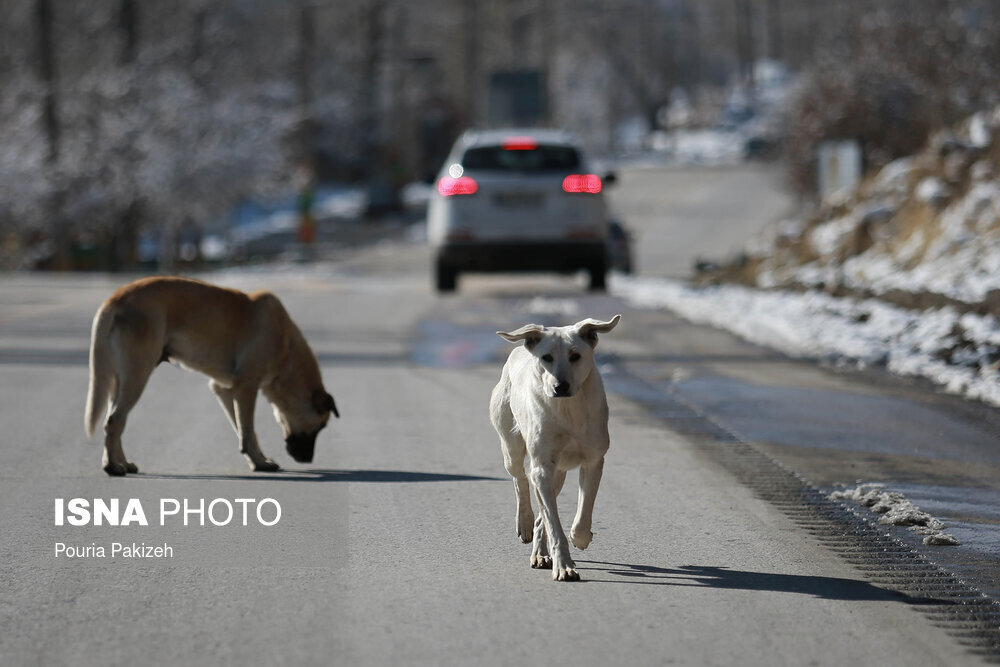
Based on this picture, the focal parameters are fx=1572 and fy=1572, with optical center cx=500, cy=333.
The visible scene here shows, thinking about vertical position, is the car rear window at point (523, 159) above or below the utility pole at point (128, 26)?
below

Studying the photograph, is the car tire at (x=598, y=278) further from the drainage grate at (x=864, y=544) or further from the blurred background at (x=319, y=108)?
the drainage grate at (x=864, y=544)

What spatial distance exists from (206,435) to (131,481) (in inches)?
69.8

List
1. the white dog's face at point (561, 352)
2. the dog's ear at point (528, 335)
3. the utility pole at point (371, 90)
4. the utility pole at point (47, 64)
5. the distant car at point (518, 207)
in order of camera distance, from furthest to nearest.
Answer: the utility pole at point (371, 90) → the utility pole at point (47, 64) → the distant car at point (518, 207) → the dog's ear at point (528, 335) → the white dog's face at point (561, 352)

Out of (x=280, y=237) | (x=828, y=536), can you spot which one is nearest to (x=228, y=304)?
(x=828, y=536)

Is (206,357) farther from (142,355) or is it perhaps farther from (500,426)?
(500,426)

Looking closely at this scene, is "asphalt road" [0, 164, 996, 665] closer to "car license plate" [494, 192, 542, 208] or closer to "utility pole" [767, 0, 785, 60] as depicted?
"car license plate" [494, 192, 542, 208]

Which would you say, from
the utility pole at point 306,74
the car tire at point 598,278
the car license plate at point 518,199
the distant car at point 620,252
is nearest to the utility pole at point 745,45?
the utility pole at point 306,74

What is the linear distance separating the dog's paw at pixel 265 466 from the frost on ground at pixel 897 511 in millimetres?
3087

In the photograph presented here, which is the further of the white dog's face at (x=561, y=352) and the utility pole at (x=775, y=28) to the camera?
the utility pole at (x=775, y=28)

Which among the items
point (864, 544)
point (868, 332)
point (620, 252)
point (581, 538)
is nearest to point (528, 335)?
point (581, 538)

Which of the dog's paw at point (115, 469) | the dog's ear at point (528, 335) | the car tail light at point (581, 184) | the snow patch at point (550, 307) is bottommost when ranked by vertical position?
the snow patch at point (550, 307)

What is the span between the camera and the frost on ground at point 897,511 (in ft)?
22.8

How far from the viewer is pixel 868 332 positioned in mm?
15070

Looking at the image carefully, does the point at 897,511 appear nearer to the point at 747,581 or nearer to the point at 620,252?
the point at 747,581
